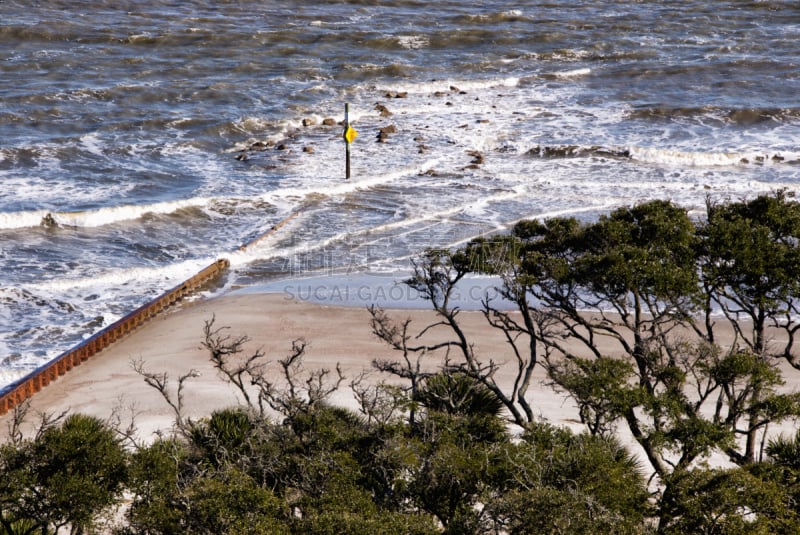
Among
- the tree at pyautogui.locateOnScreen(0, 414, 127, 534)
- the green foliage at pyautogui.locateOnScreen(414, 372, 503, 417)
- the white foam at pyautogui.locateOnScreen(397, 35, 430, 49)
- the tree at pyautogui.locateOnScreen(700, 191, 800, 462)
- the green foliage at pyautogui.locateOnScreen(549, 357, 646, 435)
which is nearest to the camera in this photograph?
the tree at pyautogui.locateOnScreen(0, 414, 127, 534)

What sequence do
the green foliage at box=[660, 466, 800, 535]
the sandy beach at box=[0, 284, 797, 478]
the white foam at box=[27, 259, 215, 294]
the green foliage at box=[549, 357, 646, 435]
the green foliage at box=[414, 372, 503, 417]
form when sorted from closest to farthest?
1. the green foliage at box=[660, 466, 800, 535]
2. the green foliage at box=[549, 357, 646, 435]
3. the green foliage at box=[414, 372, 503, 417]
4. the sandy beach at box=[0, 284, 797, 478]
5. the white foam at box=[27, 259, 215, 294]

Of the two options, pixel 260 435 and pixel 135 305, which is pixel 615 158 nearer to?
pixel 135 305

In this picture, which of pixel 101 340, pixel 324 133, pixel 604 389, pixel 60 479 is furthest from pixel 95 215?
pixel 604 389

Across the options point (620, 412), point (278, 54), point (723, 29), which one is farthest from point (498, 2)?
point (620, 412)

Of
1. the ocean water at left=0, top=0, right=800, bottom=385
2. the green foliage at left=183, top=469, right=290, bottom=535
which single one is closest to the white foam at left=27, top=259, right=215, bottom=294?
the ocean water at left=0, top=0, right=800, bottom=385

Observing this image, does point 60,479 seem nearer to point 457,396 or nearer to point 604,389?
point 457,396

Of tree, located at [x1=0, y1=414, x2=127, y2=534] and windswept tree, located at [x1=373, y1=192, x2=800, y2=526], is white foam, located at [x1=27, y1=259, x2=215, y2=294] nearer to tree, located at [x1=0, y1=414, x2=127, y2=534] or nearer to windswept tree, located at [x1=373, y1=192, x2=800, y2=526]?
windswept tree, located at [x1=373, y1=192, x2=800, y2=526]

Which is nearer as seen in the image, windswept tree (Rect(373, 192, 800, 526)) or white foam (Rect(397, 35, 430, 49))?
windswept tree (Rect(373, 192, 800, 526))
